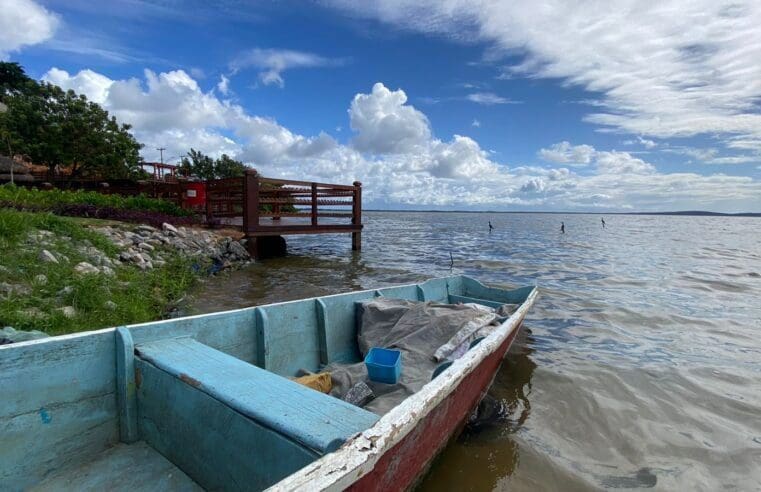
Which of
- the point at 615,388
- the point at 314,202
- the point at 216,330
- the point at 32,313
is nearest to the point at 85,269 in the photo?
the point at 32,313

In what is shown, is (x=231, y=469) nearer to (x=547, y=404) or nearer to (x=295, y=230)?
(x=547, y=404)

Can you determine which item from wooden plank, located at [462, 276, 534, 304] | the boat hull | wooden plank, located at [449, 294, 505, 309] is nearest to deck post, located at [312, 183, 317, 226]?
wooden plank, located at [462, 276, 534, 304]

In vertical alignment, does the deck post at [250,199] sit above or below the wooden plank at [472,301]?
above

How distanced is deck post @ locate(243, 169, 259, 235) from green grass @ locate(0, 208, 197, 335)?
4431 millimetres

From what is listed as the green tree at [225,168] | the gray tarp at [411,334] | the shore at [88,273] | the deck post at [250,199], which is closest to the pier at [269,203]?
the deck post at [250,199]

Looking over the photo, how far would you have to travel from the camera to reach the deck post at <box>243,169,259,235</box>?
38.5 feet

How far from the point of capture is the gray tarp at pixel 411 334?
11.2 ft

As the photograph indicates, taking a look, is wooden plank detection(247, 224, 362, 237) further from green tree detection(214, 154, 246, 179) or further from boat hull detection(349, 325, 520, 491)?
green tree detection(214, 154, 246, 179)

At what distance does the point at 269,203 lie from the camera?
13094 millimetres

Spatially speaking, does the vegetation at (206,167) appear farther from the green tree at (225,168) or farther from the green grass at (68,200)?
the green grass at (68,200)

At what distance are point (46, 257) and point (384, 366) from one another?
5.40 m

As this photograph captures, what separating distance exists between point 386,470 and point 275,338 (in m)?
2.22

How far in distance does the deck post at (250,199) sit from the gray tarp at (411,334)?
8.15m

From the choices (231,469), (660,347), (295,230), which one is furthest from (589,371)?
(295,230)
